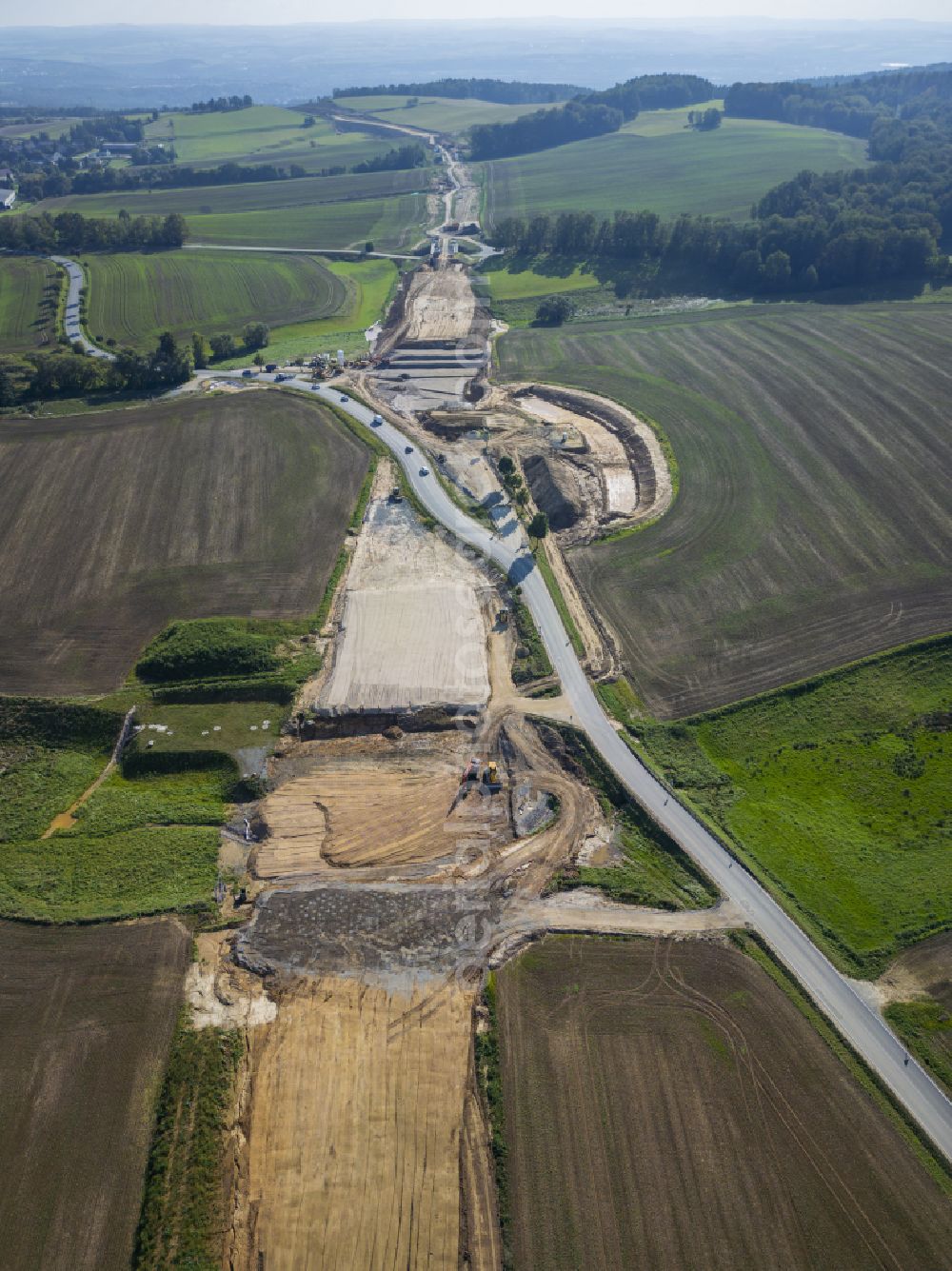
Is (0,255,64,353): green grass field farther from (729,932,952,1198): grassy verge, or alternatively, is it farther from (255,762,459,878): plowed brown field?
(729,932,952,1198): grassy verge

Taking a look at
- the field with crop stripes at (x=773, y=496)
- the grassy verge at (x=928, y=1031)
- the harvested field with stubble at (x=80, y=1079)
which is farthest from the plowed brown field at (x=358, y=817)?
the grassy verge at (x=928, y=1031)

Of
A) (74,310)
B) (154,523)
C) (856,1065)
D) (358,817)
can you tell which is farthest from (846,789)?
(74,310)

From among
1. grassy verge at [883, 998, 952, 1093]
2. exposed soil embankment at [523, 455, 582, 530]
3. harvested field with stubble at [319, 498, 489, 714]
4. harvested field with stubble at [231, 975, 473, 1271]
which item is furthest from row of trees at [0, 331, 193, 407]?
grassy verge at [883, 998, 952, 1093]

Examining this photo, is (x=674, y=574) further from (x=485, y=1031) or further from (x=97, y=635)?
(x=97, y=635)

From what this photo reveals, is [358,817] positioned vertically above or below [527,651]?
below

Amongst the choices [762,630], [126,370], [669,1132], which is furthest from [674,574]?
[126,370]

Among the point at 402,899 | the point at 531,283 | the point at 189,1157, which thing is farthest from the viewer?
the point at 531,283

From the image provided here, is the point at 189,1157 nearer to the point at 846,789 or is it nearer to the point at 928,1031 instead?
the point at 928,1031

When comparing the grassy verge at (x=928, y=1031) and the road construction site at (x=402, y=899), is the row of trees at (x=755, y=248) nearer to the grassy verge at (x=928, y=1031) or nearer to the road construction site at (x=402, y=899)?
the road construction site at (x=402, y=899)
